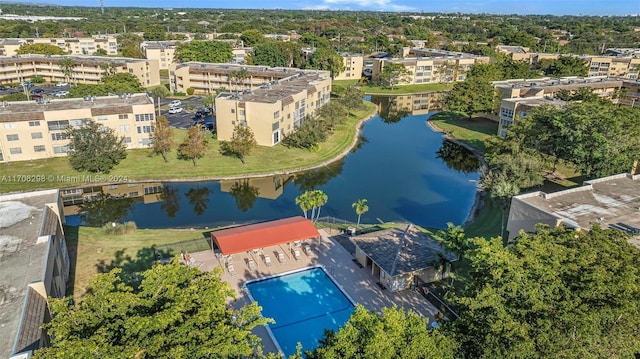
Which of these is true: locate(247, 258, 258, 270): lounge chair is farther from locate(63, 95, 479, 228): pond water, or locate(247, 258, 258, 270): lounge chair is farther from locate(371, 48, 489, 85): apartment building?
locate(371, 48, 489, 85): apartment building

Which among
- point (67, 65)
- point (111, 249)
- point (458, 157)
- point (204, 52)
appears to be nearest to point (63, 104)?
point (111, 249)

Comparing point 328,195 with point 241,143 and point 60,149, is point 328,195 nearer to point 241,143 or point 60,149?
point 241,143

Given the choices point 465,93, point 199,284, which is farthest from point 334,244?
point 465,93

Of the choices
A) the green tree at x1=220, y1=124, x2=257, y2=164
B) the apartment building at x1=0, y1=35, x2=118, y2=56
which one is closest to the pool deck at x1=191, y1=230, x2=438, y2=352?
the green tree at x1=220, y1=124, x2=257, y2=164

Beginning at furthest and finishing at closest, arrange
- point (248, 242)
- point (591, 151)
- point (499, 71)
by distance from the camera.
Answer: point (499, 71) < point (591, 151) < point (248, 242)

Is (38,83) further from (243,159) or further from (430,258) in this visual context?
(430,258)

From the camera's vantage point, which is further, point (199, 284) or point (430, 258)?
point (430, 258)

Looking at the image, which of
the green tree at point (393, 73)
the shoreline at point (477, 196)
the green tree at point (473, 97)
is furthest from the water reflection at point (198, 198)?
the green tree at point (393, 73)
